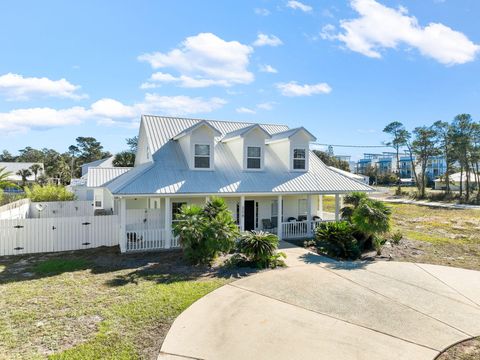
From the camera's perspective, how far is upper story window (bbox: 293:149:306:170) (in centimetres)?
1961

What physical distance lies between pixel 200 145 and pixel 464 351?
13.8 meters

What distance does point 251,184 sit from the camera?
671 inches

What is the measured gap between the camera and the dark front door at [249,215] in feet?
62.0

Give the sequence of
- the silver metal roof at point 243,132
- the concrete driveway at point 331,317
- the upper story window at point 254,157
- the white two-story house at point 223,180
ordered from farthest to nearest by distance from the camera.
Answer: the upper story window at point 254,157 → the silver metal roof at point 243,132 → the white two-story house at point 223,180 → the concrete driveway at point 331,317

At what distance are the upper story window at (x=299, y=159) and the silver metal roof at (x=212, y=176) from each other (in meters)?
0.50

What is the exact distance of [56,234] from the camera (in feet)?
48.9

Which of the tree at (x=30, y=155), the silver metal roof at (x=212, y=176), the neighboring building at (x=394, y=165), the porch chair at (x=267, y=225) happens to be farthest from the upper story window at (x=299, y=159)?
the neighboring building at (x=394, y=165)

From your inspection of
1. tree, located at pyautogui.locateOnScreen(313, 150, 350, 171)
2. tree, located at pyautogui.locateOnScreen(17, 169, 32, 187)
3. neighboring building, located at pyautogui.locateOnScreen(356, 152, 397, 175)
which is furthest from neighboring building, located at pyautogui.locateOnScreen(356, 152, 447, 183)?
tree, located at pyautogui.locateOnScreen(17, 169, 32, 187)

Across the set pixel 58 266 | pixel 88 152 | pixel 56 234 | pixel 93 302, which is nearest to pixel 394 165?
pixel 88 152

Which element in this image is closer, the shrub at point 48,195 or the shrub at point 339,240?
the shrub at point 339,240

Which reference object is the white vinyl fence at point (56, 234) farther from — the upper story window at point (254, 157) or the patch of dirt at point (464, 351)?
the patch of dirt at point (464, 351)

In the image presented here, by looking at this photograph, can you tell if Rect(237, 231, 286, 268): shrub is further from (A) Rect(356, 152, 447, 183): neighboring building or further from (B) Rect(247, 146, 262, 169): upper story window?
(A) Rect(356, 152, 447, 183): neighboring building

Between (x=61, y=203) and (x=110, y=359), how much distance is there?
73.5ft

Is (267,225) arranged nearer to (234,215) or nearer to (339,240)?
(234,215)
